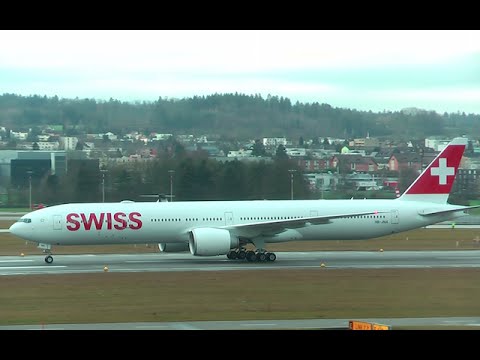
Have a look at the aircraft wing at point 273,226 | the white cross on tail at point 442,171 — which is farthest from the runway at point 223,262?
the white cross on tail at point 442,171

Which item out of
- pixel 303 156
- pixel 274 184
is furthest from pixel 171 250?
pixel 303 156

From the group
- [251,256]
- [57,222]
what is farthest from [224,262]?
[57,222]

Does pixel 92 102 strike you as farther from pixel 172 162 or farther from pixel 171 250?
pixel 171 250

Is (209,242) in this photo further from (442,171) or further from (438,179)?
(442,171)

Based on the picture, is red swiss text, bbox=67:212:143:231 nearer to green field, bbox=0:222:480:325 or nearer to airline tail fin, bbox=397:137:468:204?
green field, bbox=0:222:480:325

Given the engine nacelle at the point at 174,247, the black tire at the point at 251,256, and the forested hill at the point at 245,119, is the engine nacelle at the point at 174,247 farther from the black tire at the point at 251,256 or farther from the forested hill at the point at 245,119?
the forested hill at the point at 245,119

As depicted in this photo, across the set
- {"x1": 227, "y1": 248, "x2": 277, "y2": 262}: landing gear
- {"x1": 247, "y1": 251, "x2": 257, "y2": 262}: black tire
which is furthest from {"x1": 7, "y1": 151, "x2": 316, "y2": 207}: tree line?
{"x1": 247, "y1": 251, "x2": 257, "y2": 262}: black tire
